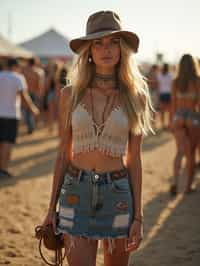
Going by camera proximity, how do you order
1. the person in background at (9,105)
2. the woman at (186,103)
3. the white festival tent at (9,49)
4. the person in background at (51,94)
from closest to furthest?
the woman at (186,103), the person in background at (9,105), the person in background at (51,94), the white festival tent at (9,49)

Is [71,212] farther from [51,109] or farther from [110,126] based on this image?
[51,109]

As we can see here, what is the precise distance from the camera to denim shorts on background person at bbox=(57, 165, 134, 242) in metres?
2.47

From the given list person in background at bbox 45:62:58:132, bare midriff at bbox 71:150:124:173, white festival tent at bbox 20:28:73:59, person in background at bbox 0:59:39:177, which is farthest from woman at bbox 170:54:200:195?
white festival tent at bbox 20:28:73:59

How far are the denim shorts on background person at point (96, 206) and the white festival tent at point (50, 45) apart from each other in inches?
849

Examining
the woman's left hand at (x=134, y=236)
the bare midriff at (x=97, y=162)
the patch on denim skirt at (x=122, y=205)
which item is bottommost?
the woman's left hand at (x=134, y=236)

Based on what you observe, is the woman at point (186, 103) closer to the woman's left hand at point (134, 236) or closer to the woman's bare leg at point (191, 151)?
the woman's bare leg at point (191, 151)

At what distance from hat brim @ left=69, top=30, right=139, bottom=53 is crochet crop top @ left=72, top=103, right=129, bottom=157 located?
13.4 inches

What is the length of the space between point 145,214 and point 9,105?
3015 millimetres

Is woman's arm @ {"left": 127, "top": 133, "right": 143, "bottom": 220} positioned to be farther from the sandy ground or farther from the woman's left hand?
the sandy ground

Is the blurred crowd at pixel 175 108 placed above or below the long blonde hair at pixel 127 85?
below

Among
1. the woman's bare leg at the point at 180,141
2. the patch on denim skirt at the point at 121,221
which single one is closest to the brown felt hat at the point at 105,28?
the patch on denim skirt at the point at 121,221

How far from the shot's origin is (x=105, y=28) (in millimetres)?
2557

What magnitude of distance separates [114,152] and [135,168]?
0.49ft

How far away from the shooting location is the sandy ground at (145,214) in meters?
4.42
